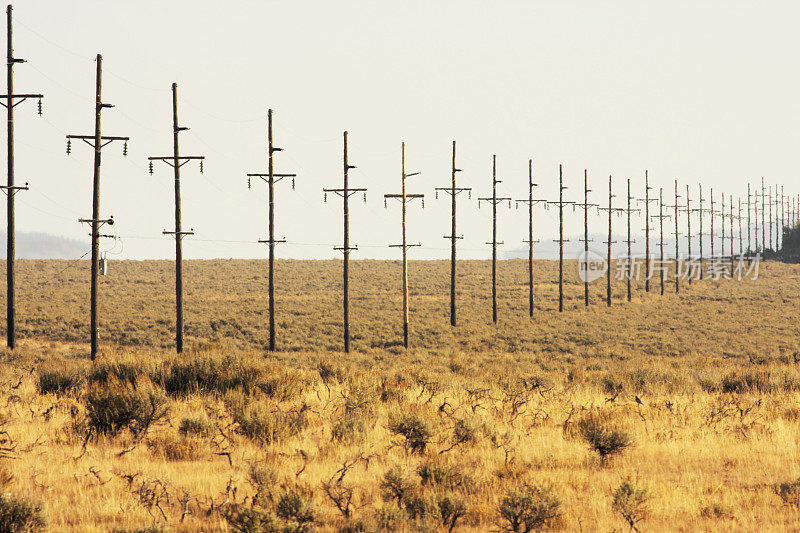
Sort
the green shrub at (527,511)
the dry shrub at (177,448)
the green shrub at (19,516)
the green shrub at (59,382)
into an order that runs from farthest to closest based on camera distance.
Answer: the green shrub at (59,382) → the dry shrub at (177,448) → the green shrub at (527,511) → the green shrub at (19,516)

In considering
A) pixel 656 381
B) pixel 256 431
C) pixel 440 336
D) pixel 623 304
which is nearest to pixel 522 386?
pixel 656 381

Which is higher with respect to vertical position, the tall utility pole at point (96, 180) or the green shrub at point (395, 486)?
the tall utility pole at point (96, 180)

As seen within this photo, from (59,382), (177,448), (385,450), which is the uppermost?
(59,382)

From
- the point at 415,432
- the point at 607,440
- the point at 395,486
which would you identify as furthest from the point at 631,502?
the point at 415,432

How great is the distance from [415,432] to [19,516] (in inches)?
207

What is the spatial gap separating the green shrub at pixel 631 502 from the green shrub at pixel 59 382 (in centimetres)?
1151

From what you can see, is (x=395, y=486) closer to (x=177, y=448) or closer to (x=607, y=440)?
(x=177, y=448)

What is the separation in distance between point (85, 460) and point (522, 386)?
11752 millimetres

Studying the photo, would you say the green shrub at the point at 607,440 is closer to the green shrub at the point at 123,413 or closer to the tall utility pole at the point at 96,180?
the green shrub at the point at 123,413

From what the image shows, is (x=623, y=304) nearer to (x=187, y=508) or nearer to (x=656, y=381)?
(x=656, y=381)

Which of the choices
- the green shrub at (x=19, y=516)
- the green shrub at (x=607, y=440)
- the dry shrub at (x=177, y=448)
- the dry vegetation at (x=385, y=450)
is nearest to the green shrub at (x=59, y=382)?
the dry vegetation at (x=385, y=450)

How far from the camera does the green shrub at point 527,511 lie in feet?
Answer: 23.0

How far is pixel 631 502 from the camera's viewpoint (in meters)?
7.48

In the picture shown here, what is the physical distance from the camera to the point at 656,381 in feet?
63.2
